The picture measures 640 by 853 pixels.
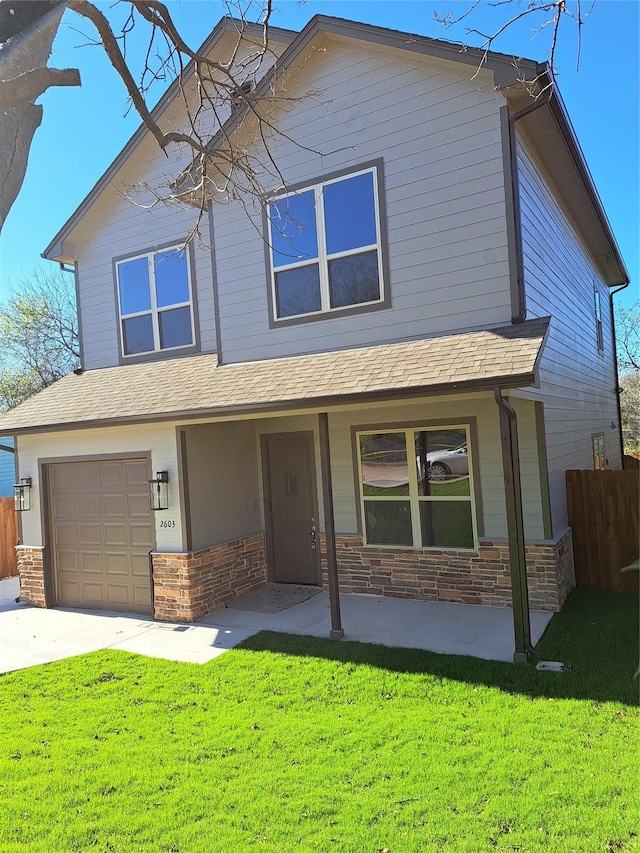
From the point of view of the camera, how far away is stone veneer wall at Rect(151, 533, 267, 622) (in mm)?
8172

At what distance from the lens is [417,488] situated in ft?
27.3

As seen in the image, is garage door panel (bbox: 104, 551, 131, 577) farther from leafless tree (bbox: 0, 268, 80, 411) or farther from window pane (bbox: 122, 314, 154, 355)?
leafless tree (bbox: 0, 268, 80, 411)

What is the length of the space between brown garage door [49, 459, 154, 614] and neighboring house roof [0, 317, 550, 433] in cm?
89

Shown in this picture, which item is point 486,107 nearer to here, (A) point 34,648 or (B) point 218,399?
(B) point 218,399

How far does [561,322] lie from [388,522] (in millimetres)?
4329

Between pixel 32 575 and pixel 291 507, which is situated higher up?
pixel 291 507

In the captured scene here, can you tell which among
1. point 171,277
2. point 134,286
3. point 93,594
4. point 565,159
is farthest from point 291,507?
point 565,159

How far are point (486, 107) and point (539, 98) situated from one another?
2.03 feet

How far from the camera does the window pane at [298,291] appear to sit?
339 inches

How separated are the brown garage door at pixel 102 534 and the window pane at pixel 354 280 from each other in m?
3.74

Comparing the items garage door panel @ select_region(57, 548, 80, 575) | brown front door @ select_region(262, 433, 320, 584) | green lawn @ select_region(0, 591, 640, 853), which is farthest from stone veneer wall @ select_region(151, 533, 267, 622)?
garage door panel @ select_region(57, 548, 80, 575)

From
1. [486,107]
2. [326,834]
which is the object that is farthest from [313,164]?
[326,834]

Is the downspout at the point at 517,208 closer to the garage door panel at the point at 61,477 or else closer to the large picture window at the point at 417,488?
the large picture window at the point at 417,488

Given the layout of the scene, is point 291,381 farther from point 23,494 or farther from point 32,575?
point 32,575
